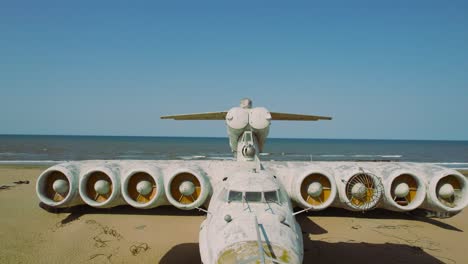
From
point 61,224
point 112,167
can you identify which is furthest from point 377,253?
point 61,224

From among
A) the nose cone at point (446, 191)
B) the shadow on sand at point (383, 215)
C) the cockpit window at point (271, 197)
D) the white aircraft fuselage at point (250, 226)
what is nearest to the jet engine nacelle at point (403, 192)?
the nose cone at point (446, 191)

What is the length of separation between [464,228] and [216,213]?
471 inches

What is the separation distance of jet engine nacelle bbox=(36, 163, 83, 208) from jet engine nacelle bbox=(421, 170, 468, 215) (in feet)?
49.1

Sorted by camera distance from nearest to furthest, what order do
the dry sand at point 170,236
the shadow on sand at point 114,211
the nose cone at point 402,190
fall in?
the dry sand at point 170,236 → the nose cone at point 402,190 → the shadow on sand at point 114,211

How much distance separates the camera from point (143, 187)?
10398 mm

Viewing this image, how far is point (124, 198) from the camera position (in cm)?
1041

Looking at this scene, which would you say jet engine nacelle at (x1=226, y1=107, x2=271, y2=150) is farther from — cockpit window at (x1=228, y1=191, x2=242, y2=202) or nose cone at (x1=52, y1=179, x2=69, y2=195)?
nose cone at (x1=52, y1=179, x2=69, y2=195)

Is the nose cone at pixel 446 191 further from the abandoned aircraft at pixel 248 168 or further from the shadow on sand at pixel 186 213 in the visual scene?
the shadow on sand at pixel 186 213

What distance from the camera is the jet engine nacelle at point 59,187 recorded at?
1070 centimetres

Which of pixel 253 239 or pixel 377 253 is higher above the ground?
pixel 253 239

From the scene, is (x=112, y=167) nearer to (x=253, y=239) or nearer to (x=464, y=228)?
(x=253, y=239)

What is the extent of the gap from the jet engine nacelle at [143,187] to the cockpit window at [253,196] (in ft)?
18.2

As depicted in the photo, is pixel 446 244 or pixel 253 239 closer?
pixel 253 239

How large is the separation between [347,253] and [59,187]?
11.5 meters
